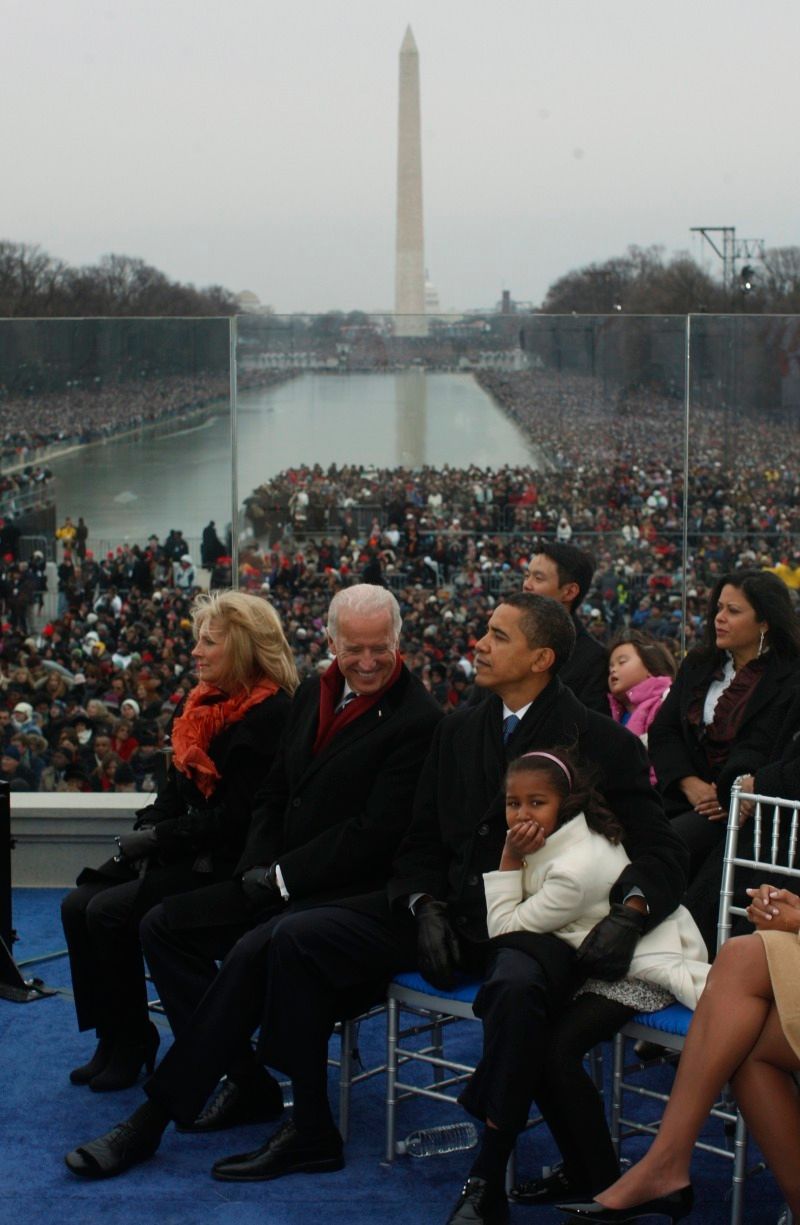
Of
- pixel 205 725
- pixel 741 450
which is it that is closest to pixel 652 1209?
pixel 205 725

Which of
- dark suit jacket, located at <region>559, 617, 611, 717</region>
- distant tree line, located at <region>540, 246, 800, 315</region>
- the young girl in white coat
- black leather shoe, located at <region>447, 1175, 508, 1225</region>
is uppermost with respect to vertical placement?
distant tree line, located at <region>540, 246, 800, 315</region>

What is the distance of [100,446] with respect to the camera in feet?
29.4

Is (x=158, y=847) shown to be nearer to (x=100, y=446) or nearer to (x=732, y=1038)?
(x=732, y=1038)

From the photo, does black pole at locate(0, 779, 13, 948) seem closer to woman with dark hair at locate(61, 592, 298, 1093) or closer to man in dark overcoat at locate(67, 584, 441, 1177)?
woman with dark hair at locate(61, 592, 298, 1093)

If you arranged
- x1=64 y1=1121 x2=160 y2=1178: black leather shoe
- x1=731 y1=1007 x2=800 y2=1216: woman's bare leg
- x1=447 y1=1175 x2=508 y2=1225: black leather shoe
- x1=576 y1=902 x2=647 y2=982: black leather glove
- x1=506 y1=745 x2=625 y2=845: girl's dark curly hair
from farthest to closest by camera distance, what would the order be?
x1=64 y1=1121 x2=160 y2=1178: black leather shoe
x1=506 y1=745 x2=625 y2=845: girl's dark curly hair
x1=576 y1=902 x2=647 y2=982: black leather glove
x1=447 y1=1175 x2=508 y2=1225: black leather shoe
x1=731 y1=1007 x2=800 y2=1216: woman's bare leg

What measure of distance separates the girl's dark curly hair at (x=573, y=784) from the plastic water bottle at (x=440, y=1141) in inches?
28.5

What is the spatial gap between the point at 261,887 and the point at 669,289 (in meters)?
51.7

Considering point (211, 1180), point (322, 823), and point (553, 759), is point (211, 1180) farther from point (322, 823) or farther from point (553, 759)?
point (553, 759)

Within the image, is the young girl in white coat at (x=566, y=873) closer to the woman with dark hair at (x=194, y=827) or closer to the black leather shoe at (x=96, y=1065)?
the woman with dark hair at (x=194, y=827)

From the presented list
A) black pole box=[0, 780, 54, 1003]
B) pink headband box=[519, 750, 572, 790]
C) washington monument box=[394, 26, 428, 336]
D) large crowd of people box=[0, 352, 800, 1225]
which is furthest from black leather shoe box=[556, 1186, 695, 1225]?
washington monument box=[394, 26, 428, 336]

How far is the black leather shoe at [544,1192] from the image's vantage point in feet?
9.73

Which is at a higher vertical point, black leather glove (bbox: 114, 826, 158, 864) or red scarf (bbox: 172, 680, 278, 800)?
red scarf (bbox: 172, 680, 278, 800)

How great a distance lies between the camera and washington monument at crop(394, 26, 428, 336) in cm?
3619

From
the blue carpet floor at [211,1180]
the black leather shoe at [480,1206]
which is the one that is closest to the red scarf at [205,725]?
the blue carpet floor at [211,1180]
